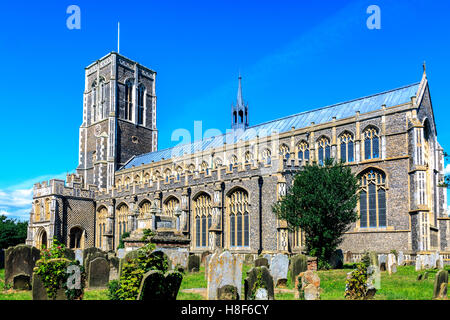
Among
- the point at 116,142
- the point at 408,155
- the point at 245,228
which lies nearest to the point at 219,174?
the point at 245,228

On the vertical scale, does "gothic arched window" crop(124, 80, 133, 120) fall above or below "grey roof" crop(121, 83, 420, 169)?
above

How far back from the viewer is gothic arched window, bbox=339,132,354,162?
92.8 ft

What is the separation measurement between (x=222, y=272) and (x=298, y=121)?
83.2 feet

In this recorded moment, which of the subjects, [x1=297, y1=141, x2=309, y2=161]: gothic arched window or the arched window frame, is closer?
the arched window frame

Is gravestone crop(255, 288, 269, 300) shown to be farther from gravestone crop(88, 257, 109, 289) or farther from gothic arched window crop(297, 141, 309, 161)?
gothic arched window crop(297, 141, 309, 161)

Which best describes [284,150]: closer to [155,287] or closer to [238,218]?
[238,218]

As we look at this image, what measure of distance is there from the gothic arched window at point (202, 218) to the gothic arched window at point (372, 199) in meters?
10.0

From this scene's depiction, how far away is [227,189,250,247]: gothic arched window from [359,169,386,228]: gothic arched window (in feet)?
23.5

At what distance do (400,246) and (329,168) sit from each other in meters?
7.52

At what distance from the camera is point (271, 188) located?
25469 millimetres

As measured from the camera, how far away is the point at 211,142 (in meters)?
41.1

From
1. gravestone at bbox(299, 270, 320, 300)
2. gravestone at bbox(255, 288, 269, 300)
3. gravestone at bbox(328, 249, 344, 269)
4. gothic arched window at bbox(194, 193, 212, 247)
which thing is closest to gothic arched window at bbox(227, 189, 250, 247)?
gothic arched window at bbox(194, 193, 212, 247)

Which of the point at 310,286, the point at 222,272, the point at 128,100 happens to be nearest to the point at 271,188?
the point at 310,286
